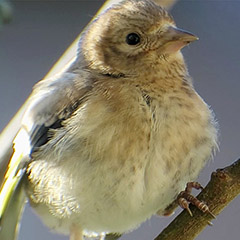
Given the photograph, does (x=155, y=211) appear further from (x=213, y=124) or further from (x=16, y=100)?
(x=16, y=100)

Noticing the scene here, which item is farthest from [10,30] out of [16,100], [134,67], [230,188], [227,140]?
[230,188]

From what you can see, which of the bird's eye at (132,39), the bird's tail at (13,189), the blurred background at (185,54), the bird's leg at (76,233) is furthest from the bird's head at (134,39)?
the blurred background at (185,54)

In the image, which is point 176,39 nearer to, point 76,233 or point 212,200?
point 212,200

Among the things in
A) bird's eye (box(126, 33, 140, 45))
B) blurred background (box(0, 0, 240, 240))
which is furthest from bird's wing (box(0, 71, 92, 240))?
blurred background (box(0, 0, 240, 240))

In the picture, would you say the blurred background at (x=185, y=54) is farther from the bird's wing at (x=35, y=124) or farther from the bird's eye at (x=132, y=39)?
the bird's eye at (x=132, y=39)

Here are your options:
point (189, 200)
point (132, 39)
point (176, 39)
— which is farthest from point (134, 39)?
point (189, 200)
